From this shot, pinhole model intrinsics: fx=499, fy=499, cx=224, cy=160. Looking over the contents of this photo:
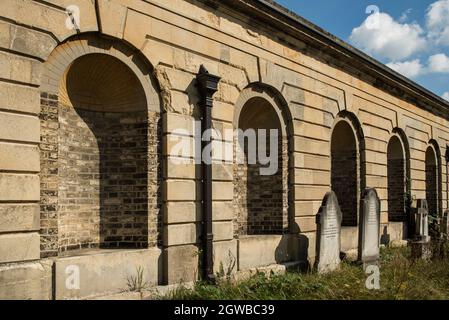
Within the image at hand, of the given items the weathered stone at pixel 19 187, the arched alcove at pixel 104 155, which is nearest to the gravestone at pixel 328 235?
the arched alcove at pixel 104 155

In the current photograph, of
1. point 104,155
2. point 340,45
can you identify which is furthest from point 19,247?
point 340,45

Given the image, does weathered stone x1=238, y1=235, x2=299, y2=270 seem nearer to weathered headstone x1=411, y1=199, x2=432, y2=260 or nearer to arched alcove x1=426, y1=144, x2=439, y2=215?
weathered headstone x1=411, y1=199, x2=432, y2=260

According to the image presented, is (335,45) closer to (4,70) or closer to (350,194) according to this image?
(350,194)

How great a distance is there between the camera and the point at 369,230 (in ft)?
33.4

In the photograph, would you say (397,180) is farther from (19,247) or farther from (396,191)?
(19,247)

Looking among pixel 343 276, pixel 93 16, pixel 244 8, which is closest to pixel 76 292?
pixel 93 16

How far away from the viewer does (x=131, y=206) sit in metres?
7.36

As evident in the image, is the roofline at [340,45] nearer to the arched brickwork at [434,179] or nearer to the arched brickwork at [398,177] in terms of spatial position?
the arched brickwork at [398,177]

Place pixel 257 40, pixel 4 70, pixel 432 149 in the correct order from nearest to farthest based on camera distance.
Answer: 1. pixel 4 70
2. pixel 257 40
3. pixel 432 149

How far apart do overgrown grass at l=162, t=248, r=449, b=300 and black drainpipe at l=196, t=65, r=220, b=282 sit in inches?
15.2

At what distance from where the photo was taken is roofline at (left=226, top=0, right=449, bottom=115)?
957cm

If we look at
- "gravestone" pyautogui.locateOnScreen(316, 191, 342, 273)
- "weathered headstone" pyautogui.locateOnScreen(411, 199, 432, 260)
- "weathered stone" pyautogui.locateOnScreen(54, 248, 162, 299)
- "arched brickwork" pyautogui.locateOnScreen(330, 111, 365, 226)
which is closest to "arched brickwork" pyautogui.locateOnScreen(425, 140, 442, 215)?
"weathered headstone" pyautogui.locateOnScreen(411, 199, 432, 260)

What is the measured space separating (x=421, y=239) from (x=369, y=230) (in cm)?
301

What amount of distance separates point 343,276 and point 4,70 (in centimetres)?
588
